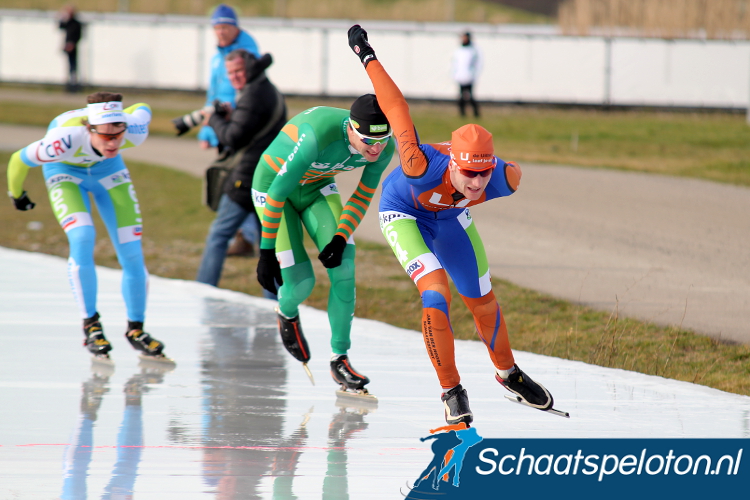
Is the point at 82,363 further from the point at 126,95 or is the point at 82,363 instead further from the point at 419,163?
the point at 126,95

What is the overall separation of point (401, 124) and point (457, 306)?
3.58 meters

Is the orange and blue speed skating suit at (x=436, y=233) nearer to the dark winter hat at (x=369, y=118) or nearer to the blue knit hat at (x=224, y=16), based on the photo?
the dark winter hat at (x=369, y=118)

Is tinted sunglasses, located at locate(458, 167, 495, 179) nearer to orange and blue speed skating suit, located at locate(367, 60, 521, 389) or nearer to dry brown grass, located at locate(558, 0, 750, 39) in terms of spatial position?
orange and blue speed skating suit, located at locate(367, 60, 521, 389)

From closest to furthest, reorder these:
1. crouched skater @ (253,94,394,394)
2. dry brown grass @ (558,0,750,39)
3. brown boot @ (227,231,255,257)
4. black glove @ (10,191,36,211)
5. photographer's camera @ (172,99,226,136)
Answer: crouched skater @ (253,94,394,394) → black glove @ (10,191,36,211) → photographer's camera @ (172,99,226,136) → brown boot @ (227,231,255,257) → dry brown grass @ (558,0,750,39)

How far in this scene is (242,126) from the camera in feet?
24.0

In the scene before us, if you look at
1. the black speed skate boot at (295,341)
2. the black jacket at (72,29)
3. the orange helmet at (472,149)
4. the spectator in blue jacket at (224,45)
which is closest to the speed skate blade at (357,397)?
the black speed skate boot at (295,341)

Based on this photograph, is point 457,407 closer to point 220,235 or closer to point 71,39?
point 220,235

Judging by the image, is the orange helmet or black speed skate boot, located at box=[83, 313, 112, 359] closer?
the orange helmet

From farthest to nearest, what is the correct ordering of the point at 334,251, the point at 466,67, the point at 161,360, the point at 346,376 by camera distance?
1. the point at 466,67
2. the point at 161,360
3. the point at 346,376
4. the point at 334,251

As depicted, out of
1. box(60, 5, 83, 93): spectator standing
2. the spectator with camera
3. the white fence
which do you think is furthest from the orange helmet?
box(60, 5, 83, 93): spectator standing

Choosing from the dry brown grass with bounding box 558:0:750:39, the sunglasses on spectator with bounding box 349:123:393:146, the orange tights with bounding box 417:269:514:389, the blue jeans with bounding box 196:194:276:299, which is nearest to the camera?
the orange tights with bounding box 417:269:514:389

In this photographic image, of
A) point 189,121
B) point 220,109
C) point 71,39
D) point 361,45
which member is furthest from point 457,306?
point 71,39

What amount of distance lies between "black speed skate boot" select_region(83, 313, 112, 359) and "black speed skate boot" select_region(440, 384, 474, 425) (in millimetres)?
2284

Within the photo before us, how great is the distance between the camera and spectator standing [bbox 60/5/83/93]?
71.6ft
